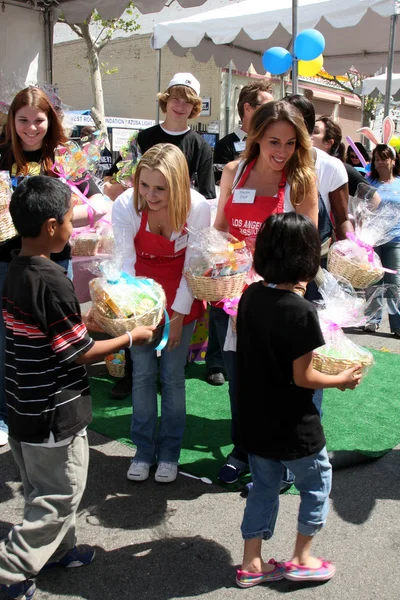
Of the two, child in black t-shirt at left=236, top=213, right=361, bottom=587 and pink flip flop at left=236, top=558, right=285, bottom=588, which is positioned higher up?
child in black t-shirt at left=236, top=213, right=361, bottom=587

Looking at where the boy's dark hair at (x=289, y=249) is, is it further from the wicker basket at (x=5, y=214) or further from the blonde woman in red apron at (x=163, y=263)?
the wicker basket at (x=5, y=214)

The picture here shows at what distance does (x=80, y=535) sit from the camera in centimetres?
274

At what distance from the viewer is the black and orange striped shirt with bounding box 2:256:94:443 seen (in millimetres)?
2066

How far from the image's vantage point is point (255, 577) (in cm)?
237

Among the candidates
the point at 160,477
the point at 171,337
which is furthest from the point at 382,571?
the point at 171,337

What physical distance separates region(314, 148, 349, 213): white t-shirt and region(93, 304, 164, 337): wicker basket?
4.49 feet

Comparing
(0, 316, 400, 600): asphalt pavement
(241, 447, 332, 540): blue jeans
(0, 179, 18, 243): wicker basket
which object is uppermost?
(0, 179, 18, 243): wicker basket

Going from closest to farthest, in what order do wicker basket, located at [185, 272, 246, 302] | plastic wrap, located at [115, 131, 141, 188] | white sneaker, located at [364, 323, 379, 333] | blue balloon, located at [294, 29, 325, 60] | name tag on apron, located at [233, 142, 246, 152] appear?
wicker basket, located at [185, 272, 246, 302]
plastic wrap, located at [115, 131, 141, 188]
name tag on apron, located at [233, 142, 246, 152]
white sneaker, located at [364, 323, 379, 333]
blue balloon, located at [294, 29, 325, 60]

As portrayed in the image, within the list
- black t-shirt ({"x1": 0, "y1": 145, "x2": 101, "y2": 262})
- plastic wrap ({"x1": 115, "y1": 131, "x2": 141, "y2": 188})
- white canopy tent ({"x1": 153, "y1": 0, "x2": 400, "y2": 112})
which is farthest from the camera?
white canopy tent ({"x1": 153, "y1": 0, "x2": 400, "y2": 112})

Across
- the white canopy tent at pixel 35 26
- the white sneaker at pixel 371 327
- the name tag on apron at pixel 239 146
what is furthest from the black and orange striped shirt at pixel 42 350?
the white sneaker at pixel 371 327

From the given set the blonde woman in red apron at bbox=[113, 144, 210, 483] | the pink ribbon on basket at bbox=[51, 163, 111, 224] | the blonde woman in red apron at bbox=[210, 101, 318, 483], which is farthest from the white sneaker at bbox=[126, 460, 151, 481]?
the pink ribbon on basket at bbox=[51, 163, 111, 224]

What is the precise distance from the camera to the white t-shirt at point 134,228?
9.78ft

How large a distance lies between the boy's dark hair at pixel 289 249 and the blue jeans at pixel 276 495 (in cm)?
74

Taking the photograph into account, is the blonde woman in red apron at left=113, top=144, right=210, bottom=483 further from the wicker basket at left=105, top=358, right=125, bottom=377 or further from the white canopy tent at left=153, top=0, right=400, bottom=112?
→ the white canopy tent at left=153, top=0, right=400, bottom=112
